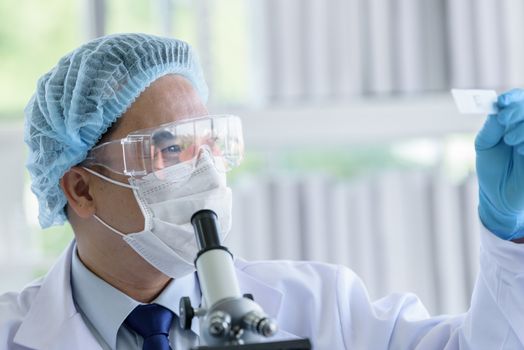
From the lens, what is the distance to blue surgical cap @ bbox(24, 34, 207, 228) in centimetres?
169

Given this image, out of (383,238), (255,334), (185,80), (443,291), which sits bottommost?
(443,291)

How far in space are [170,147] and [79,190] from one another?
0.24m

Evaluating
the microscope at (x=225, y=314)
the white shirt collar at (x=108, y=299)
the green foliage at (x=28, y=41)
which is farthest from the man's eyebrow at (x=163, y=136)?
the green foliage at (x=28, y=41)

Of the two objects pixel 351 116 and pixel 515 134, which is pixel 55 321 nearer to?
pixel 515 134

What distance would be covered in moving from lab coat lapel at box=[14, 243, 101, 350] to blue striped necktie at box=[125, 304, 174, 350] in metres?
0.08

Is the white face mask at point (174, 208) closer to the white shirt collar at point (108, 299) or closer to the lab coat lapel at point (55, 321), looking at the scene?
the white shirt collar at point (108, 299)

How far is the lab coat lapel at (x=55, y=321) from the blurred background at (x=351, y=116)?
0.78m

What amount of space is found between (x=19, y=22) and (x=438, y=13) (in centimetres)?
121

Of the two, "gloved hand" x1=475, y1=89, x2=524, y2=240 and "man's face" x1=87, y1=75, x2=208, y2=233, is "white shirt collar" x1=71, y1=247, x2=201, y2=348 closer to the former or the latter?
"man's face" x1=87, y1=75, x2=208, y2=233

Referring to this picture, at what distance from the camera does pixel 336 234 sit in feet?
8.14

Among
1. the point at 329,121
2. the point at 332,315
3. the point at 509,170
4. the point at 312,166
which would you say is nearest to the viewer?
the point at 509,170

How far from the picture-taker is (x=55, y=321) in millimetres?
1703

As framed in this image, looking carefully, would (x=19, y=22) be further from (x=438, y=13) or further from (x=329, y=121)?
(x=438, y=13)

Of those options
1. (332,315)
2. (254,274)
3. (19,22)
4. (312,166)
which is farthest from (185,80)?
(19,22)
